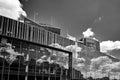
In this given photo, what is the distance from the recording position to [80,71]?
2660 inches

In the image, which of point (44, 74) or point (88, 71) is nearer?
point (44, 74)

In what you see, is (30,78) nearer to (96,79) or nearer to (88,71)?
(88,71)

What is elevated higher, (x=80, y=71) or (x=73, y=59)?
(x=73, y=59)

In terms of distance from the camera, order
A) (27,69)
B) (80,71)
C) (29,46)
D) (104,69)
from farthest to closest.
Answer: (104,69) < (80,71) < (29,46) < (27,69)

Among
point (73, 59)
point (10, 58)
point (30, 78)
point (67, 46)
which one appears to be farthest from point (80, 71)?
point (10, 58)

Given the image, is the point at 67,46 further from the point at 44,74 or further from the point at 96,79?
the point at 96,79

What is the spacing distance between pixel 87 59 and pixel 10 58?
4142 centimetres

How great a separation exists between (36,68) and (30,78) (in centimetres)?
333

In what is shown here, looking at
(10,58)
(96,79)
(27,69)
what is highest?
(10,58)

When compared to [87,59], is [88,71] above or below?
below

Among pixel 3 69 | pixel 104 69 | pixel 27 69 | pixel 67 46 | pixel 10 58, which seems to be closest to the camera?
pixel 3 69

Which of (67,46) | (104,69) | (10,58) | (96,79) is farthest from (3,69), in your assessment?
(104,69)

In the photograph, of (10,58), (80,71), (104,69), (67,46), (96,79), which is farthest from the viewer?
(104,69)

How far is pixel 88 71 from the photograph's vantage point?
7431cm
